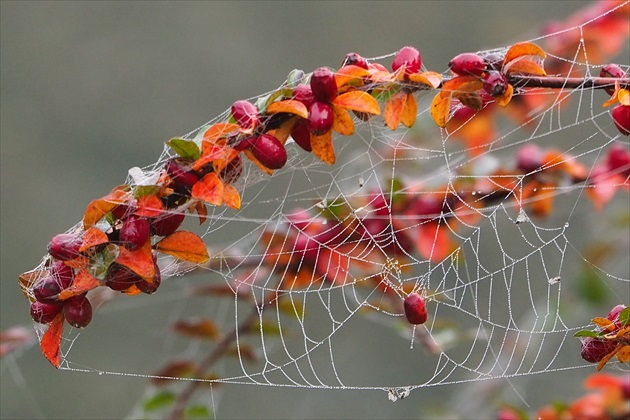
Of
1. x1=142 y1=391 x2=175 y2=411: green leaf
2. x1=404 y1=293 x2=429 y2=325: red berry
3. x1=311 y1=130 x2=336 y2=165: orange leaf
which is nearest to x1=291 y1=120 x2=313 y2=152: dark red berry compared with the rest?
x1=311 y1=130 x2=336 y2=165: orange leaf

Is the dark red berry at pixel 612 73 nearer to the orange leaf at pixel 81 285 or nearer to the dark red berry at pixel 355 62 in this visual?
the dark red berry at pixel 355 62

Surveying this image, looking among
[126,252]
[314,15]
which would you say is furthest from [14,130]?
[126,252]

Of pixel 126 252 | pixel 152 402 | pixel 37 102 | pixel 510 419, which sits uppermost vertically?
pixel 126 252

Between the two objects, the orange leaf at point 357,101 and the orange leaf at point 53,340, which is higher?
the orange leaf at point 357,101

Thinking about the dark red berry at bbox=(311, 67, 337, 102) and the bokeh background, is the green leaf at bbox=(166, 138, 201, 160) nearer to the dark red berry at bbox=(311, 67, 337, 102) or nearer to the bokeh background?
the dark red berry at bbox=(311, 67, 337, 102)

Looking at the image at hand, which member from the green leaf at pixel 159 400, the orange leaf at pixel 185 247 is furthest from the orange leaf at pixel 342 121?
the green leaf at pixel 159 400

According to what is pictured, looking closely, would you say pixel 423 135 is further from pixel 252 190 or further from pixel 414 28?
pixel 414 28
